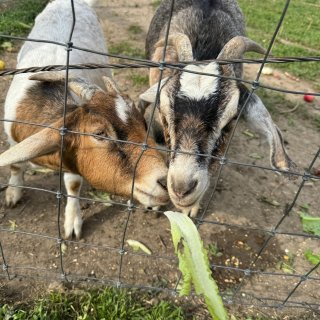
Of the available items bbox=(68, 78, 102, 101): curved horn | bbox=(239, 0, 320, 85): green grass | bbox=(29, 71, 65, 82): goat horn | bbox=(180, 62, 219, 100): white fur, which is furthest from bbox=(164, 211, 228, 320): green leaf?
bbox=(239, 0, 320, 85): green grass

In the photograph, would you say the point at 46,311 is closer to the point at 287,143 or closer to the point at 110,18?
the point at 287,143

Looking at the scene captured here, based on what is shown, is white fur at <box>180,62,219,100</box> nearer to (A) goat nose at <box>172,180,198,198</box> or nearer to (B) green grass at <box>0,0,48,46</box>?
(A) goat nose at <box>172,180,198,198</box>

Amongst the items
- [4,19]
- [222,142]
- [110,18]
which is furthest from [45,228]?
[110,18]

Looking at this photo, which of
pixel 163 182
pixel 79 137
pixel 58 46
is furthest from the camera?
pixel 58 46

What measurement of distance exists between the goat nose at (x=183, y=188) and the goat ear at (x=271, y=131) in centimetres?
73

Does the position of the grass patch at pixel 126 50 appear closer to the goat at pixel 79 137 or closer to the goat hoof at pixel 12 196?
the goat at pixel 79 137

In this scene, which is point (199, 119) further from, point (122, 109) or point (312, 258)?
point (312, 258)

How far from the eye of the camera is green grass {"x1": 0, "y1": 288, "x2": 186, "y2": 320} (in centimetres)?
294

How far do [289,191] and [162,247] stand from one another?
1.98m

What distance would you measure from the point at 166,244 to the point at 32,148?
1766 mm

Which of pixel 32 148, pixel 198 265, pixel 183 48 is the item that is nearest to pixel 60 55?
pixel 183 48

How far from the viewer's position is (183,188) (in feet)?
9.16

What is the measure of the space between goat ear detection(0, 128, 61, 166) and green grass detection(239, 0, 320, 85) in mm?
6191

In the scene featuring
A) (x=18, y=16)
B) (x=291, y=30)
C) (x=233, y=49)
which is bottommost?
(x=18, y=16)
